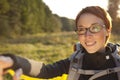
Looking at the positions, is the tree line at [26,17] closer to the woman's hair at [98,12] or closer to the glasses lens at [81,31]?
the woman's hair at [98,12]

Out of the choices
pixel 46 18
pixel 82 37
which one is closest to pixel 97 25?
pixel 82 37

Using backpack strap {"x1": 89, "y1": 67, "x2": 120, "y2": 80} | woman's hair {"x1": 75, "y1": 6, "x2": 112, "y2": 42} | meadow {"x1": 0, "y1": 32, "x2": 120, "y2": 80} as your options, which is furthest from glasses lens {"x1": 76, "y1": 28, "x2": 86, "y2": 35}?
meadow {"x1": 0, "y1": 32, "x2": 120, "y2": 80}

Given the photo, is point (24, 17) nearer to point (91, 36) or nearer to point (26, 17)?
point (26, 17)

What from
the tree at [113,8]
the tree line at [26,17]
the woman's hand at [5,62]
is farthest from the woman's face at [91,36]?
the tree at [113,8]

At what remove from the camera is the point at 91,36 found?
10.0ft

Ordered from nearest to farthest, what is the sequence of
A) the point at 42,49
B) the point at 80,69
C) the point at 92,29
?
the point at 92,29 < the point at 80,69 < the point at 42,49

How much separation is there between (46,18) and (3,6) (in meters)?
7.75

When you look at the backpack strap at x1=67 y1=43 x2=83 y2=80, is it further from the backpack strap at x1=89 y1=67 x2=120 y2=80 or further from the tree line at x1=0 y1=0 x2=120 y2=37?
the tree line at x1=0 y1=0 x2=120 y2=37

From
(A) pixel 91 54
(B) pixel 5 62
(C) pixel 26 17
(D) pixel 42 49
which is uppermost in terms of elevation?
(B) pixel 5 62

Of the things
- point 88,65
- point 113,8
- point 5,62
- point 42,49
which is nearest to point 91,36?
point 88,65

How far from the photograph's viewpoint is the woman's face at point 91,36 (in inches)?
120

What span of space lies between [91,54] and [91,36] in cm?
22

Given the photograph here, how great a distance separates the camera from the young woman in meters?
3.06

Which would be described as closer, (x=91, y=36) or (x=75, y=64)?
(x=91, y=36)
